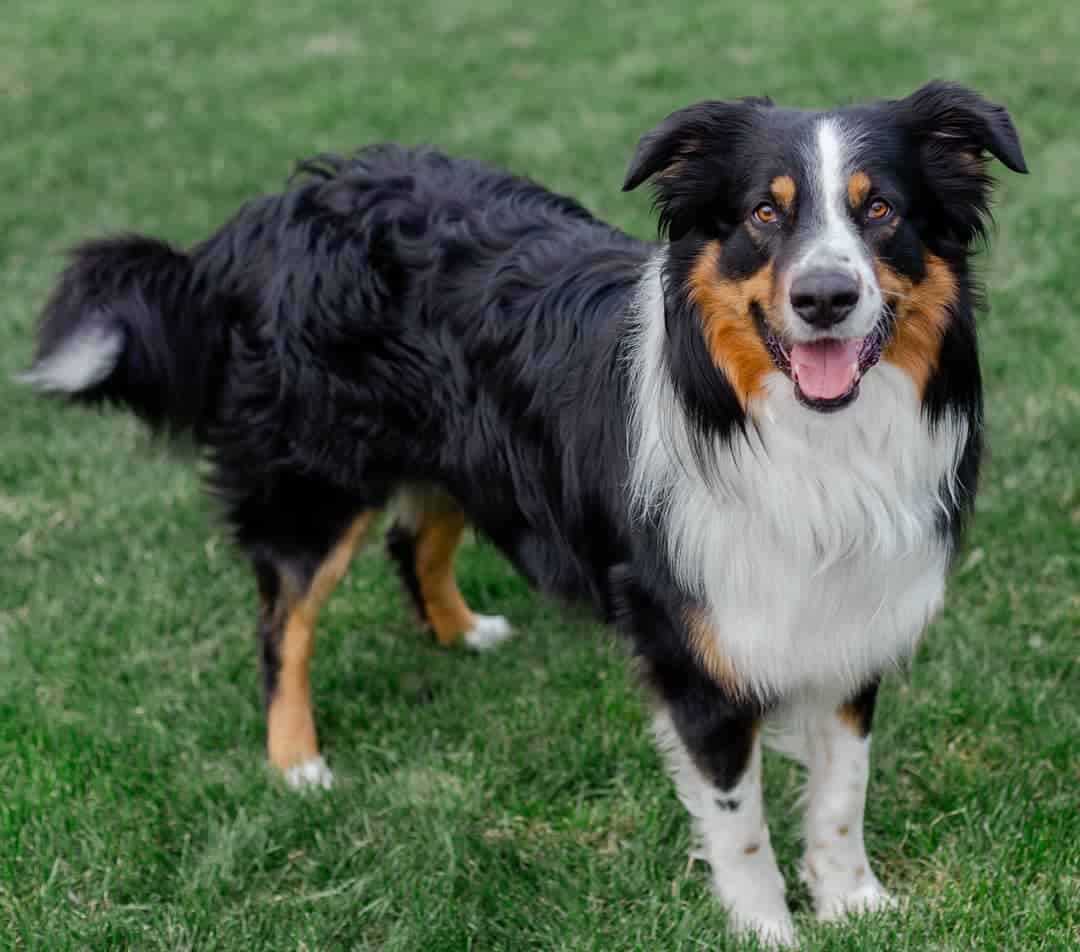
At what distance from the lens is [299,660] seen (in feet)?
13.5

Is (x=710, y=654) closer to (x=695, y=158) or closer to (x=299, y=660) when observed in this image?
(x=695, y=158)

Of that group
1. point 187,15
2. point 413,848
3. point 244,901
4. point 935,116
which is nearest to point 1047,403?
point 935,116

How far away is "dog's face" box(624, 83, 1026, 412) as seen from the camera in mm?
2689

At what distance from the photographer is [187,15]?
11391 millimetres

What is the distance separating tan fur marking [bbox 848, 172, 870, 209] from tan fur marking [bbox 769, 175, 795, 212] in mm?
115

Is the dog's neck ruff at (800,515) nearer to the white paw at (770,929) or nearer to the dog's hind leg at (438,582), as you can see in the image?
the white paw at (770,929)

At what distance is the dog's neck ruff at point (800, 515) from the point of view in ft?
9.48

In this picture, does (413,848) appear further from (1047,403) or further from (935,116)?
(1047,403)

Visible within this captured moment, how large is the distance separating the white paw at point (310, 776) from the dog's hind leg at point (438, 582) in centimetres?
72

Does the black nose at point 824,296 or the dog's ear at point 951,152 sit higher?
the dog's ear at point 951,152

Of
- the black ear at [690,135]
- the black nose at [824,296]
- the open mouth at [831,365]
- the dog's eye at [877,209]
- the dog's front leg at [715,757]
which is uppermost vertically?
the black ear at [690,135]

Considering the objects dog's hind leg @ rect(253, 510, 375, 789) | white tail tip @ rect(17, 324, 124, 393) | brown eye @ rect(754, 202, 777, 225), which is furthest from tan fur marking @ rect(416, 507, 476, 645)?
brown eye @ rect(754, 202, 777, 225)

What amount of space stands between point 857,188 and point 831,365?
36 cm

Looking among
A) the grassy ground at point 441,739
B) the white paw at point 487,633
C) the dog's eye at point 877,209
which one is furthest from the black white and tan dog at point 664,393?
the white paw at point 487,633
